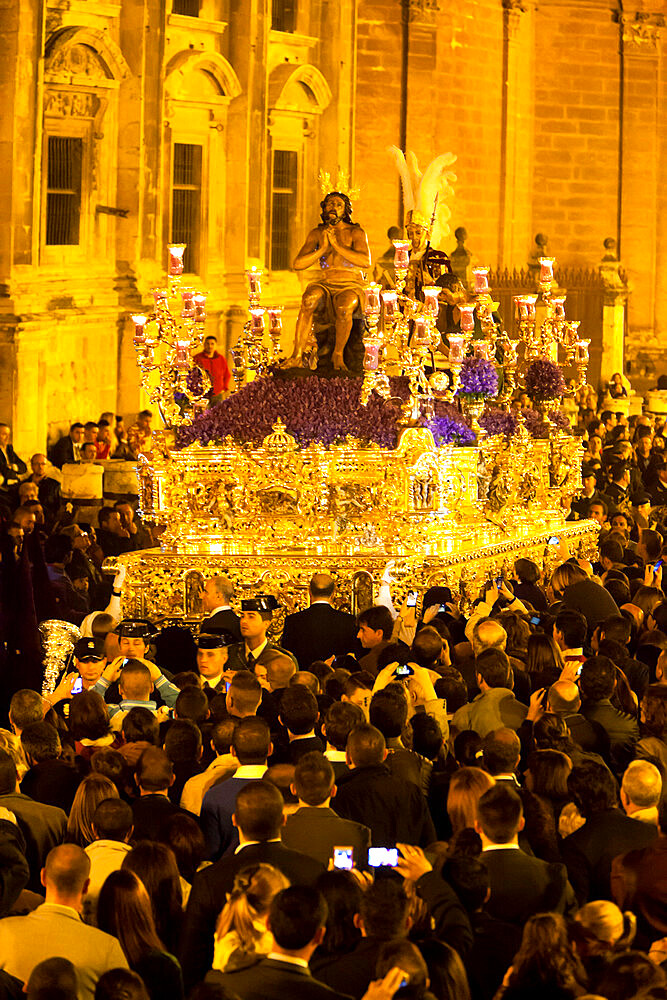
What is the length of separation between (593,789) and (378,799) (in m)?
0.89

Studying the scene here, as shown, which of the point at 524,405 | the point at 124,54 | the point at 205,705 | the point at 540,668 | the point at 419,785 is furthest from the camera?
the point at 124,54

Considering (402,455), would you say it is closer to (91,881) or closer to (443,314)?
(443,314)

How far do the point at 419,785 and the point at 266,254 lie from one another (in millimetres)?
23613

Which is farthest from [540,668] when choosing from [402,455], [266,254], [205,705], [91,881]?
[266,254]

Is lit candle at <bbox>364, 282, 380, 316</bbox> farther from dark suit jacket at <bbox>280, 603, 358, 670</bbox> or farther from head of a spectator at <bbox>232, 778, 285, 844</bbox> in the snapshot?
head of a spectator at <bbox>232, 778, 285, 844</bbox>

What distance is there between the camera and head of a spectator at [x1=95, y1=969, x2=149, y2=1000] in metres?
6.11

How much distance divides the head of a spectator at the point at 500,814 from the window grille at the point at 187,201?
74.3 ft

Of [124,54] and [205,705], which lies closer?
[205,705]

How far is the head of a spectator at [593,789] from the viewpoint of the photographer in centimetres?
847

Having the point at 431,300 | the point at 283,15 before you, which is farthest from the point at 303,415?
the point at 283,15

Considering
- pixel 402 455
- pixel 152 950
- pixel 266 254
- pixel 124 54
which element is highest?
pixel 124 54

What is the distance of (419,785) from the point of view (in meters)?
9.02

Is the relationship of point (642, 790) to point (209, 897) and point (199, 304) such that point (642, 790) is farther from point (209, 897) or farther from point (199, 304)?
point (199, 304)

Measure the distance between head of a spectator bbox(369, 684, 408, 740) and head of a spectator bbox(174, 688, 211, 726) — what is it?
1.08m
